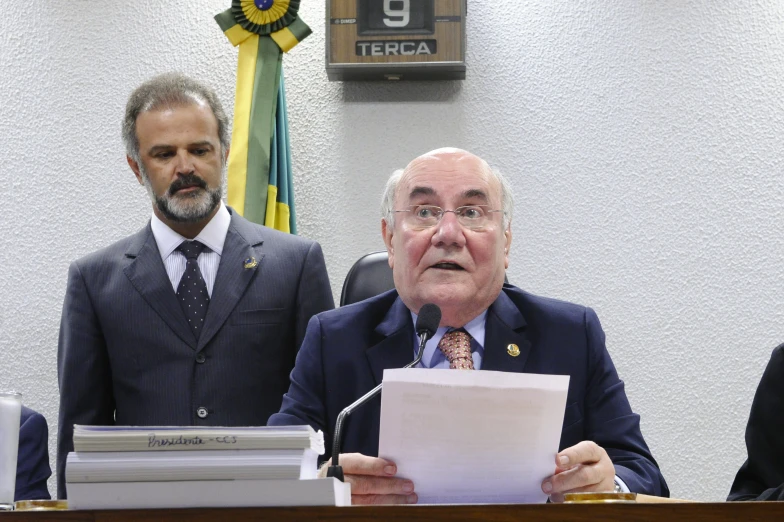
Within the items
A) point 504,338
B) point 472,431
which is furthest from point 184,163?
point 472,431

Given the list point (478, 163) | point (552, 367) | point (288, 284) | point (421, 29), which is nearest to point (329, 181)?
point (421, 29)

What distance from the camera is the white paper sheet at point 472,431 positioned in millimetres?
1365

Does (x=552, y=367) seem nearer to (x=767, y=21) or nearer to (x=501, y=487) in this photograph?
(x=501, y=487)

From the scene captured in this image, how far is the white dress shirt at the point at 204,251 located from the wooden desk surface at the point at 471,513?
1462mm

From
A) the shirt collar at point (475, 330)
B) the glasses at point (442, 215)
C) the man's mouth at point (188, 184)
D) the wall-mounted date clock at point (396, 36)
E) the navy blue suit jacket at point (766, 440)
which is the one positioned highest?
the wall-mounted date clock at point (396, 36)

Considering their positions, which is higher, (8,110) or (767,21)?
(767,21)

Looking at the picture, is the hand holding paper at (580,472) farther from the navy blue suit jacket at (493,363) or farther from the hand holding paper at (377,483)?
the navy blue suit jacket at (493,363)

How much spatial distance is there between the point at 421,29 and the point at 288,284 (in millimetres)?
1237

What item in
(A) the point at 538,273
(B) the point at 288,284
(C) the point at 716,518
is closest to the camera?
(C) the point at 716,518

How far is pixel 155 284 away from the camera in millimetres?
2547

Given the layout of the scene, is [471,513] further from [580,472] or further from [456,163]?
[456,163]

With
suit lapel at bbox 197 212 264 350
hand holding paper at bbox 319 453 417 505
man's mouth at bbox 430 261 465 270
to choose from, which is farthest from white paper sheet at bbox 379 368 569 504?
suit lapel at bbox 197 212 264 350

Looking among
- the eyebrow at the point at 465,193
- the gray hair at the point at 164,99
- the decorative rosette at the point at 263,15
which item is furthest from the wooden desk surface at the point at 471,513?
the decorative rosette at the point at 263,15

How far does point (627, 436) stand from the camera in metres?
1.95
